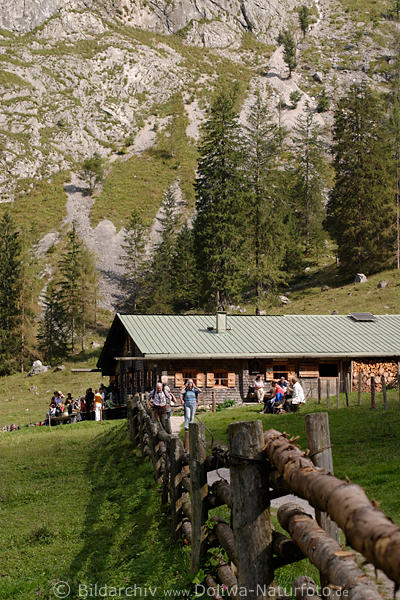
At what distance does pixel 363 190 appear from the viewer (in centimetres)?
5356

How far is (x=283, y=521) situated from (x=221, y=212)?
46.4 meters

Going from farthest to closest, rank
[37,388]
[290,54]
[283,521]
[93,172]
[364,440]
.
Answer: [290,54] < [93,172] < [37,388] < [364,440] < [283,521]

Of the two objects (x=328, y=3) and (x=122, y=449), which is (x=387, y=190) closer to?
(x=122, y=449)

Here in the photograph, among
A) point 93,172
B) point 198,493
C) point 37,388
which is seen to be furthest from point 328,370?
point 93,172

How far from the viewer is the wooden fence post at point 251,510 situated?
370 cm

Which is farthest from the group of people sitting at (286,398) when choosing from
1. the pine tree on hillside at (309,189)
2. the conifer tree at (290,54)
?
the conifer tree at (290,54)

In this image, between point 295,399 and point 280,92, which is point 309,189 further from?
point 280,92

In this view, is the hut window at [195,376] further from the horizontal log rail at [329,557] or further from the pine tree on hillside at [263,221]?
the horizontal log rail at [329,557]

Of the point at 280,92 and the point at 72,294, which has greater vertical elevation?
the point at 280,92

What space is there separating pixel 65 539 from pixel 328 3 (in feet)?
721

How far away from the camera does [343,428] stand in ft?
51.3

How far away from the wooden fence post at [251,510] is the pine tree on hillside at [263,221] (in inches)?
1768

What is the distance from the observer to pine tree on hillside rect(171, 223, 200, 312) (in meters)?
63.7

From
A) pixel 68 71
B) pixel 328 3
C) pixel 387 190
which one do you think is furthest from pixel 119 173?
pixel 328 3
